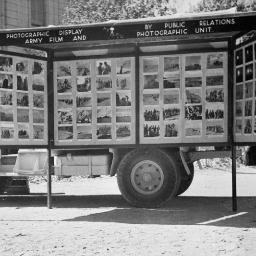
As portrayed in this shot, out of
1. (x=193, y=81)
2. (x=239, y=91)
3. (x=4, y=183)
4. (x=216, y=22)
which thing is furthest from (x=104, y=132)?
(x=4, y=183)

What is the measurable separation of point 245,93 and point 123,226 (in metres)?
3.17

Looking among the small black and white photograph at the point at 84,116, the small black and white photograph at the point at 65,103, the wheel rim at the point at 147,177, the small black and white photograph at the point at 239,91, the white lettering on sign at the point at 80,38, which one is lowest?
the wheel rim at the point at 147,177

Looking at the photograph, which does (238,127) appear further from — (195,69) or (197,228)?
(197,228)

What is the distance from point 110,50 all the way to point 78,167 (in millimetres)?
2286

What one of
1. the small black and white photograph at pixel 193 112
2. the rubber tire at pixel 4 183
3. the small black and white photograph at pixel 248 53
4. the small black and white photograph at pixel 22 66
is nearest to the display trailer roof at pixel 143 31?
the small black and white photograph at pixel 248 53

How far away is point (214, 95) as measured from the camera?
9.24 meters

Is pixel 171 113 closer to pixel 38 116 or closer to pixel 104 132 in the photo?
pixel 104 132

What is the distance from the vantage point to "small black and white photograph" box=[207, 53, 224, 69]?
9.18m

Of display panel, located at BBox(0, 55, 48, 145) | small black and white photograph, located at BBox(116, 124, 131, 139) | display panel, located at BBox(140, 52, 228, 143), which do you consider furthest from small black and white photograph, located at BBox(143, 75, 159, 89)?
display panel, located at BBox(0, 55, 48, 145)

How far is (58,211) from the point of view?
31.3 feet

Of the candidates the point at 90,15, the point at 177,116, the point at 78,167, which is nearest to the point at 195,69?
the point at 177,116

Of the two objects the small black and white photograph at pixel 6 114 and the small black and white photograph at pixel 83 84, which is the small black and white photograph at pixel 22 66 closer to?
the small black and white photograph at pixel 6 114

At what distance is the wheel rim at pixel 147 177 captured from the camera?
31.0 ft

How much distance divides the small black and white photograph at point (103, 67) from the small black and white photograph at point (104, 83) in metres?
0.11
